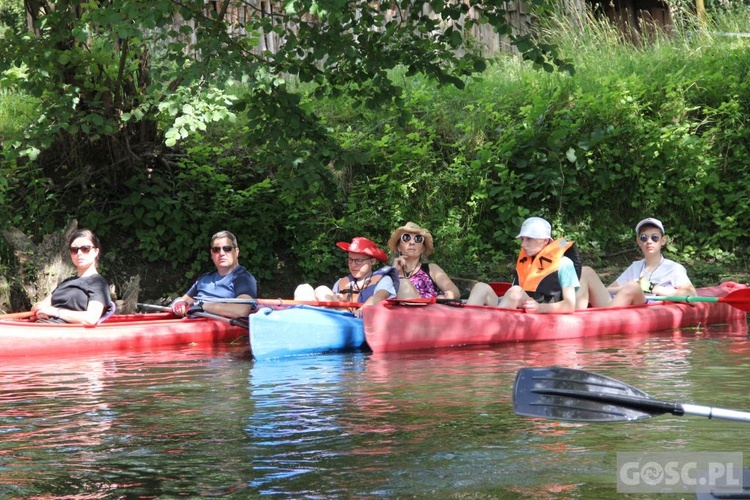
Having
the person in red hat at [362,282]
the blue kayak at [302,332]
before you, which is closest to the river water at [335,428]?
the blue kayak at [302,332]

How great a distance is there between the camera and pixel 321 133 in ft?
34.5

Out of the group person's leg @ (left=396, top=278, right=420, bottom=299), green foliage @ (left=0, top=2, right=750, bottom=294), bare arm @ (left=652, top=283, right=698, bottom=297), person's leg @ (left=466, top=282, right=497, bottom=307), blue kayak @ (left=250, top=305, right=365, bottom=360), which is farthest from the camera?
green foliage @ (left=0, top=2, right=750, bottom=294)

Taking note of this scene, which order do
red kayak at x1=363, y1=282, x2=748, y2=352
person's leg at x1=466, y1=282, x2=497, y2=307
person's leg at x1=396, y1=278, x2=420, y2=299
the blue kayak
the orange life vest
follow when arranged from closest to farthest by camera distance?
the blue kayak
red kayak at x1=363, y1=282, x2=748, y2=352
the orange life vest
person's leg at x1=396, y1=278, x2=420, y2=299
person's leg at x1=466, y1=282, x2=497, y2=307

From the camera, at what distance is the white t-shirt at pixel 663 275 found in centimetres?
1010

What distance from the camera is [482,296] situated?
977 centimetres

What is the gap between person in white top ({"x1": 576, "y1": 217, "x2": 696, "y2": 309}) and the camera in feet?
32.3

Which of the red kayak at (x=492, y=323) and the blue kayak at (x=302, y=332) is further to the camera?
the red kayak at (x=492, y=323)

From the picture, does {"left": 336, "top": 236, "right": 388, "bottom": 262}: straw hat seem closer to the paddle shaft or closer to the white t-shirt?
the white t-shirt

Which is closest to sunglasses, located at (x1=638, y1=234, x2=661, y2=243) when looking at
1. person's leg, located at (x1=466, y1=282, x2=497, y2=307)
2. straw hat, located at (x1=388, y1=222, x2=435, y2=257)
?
person's leg, located at (x1=466, y1=282, x2=497, y2=307)

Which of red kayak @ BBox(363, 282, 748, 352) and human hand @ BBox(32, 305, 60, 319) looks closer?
red kayak @ BBox(363, 282, 748, 352)

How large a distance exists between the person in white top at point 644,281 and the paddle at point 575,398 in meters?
5.78

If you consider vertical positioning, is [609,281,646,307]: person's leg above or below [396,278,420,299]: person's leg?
below

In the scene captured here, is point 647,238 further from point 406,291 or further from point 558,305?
point 406,291

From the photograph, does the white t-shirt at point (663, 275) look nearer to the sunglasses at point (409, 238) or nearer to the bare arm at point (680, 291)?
the bare arm at point (680, 291)
